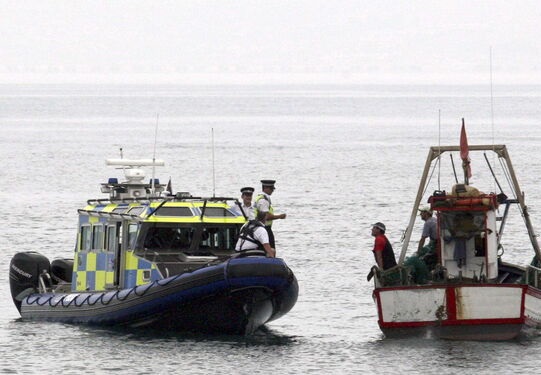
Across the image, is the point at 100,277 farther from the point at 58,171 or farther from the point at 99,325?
the point at 58,171

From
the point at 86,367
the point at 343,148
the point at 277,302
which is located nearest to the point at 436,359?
the point at 277,302

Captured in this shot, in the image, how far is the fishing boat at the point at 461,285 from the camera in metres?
23.4

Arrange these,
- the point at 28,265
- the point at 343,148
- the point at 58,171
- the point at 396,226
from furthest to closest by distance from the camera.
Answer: the point at 343,148 < the point at 58,171 < the point at 396,226 < the point at 28,265

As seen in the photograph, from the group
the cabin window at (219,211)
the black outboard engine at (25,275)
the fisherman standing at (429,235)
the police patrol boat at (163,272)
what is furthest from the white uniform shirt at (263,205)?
the black outboard engine at (25,275)

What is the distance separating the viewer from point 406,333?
23922 mm

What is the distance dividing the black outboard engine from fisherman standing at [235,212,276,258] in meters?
5.61

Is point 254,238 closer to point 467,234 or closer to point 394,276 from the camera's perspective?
point 394,276

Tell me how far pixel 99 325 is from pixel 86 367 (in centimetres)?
281

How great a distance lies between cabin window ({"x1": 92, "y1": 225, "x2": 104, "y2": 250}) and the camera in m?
26.6

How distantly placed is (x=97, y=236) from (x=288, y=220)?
21.7m

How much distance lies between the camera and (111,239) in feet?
86.1

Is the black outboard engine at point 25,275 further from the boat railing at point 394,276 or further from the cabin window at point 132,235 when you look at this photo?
the boat railing at point 394,276

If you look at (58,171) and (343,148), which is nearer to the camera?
(58,171)

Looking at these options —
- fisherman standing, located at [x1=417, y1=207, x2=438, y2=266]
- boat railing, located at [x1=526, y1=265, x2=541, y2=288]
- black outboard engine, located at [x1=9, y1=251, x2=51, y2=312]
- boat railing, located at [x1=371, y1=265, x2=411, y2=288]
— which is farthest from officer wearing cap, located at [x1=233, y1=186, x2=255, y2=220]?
black outboard engine, located at [x1=9, y1=251, x2=51, y2=312]
